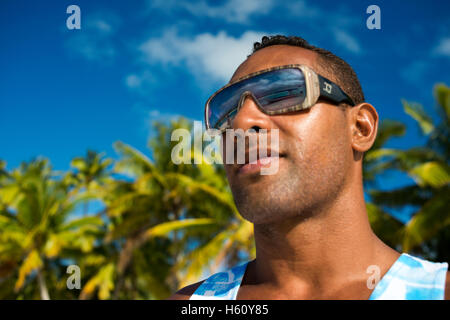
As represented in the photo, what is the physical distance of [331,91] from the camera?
5.06ft

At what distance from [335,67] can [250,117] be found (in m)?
0.46

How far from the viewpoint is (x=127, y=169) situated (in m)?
17.2

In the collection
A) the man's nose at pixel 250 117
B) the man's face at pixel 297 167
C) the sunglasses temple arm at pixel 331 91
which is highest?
the sunglasses temple arm at pixel 331 91

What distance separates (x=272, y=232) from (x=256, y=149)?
1.07 ft

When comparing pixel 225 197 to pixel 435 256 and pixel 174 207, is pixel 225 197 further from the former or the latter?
pixel 435 256

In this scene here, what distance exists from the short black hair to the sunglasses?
8 centimetres

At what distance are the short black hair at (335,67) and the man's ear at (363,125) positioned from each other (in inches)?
2.3

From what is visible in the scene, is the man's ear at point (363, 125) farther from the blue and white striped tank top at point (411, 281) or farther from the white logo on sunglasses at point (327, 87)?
the blue and white striped tank top at point (411, 281)

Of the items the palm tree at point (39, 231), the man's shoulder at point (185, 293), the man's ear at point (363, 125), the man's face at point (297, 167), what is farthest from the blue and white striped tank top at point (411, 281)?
the palm tree at point (39, 231)

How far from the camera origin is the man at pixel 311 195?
1396 millimetres

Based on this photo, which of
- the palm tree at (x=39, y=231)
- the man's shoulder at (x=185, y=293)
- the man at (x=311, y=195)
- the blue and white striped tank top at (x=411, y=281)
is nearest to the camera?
the blue and white striped tank top at (x=411, y=281)

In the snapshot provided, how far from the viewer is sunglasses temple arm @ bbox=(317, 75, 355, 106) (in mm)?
1523

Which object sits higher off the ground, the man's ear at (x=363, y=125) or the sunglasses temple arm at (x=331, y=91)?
the sunglasses temple arm at (x=331, y=91)
